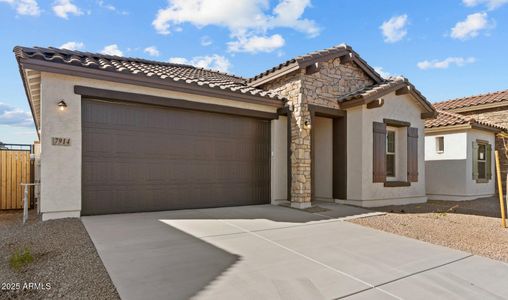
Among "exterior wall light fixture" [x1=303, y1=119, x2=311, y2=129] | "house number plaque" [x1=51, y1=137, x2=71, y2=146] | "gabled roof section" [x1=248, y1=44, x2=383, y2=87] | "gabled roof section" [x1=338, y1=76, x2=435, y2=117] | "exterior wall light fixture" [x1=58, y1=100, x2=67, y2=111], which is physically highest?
"gabled roof section" [x1=248, y1=44, x2=383, y2=87]

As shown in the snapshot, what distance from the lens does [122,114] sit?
7.12 m

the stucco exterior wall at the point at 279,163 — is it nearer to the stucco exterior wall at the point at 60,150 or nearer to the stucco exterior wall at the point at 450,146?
the stucco exterior wall at the point at 60,150

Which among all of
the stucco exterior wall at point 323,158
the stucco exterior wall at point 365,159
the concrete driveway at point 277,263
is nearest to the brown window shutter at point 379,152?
the stucco exterior wall at point 365,159

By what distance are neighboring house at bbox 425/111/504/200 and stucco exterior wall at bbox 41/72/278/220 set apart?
13.5m

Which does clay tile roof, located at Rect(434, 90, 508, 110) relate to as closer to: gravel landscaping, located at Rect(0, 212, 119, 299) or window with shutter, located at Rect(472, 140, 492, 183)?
window with shutter, located at Rect(472, 140, 492, 183)

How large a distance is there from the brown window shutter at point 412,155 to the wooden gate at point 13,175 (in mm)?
12872

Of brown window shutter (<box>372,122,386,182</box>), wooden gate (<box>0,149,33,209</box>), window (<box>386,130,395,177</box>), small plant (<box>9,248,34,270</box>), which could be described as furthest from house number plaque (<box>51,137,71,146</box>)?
window (<box>386,130,395,177</box>)

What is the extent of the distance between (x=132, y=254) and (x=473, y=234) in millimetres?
6739

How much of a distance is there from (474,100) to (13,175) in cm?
2064

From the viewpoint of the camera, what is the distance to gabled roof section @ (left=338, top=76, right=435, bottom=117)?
921 centimetres

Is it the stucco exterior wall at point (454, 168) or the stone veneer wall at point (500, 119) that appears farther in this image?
the stone veneer wall at point (500, 119)

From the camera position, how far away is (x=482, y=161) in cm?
1347

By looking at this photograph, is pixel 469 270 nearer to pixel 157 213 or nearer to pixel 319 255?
pixel 319 255

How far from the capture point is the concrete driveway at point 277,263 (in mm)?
3254
